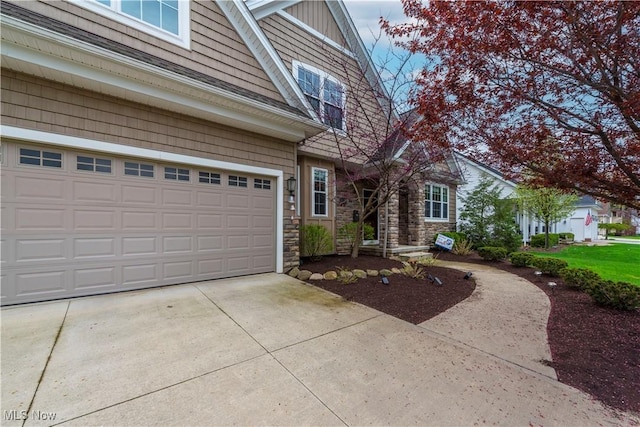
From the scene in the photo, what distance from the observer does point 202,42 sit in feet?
19.2

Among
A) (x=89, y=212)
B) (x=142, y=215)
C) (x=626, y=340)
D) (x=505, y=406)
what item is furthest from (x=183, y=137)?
(x=626, y=340)

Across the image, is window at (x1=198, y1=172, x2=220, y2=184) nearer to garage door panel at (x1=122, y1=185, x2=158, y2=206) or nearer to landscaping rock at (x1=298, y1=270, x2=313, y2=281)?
garage door panel at (x1=122, y1=185, x2=158, y2=206)

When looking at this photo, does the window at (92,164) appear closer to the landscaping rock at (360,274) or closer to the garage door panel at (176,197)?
the garage door panel at (176,197)

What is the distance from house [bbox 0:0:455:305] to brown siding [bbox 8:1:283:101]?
0.02 meters

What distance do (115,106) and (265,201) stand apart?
11.3 feet

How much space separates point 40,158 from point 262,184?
3.93 metres

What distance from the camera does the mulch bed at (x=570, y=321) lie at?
2.69 metres

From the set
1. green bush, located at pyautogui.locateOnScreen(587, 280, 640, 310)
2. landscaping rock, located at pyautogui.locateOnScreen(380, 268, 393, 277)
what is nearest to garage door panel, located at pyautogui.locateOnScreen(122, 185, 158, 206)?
landscaping rock, located at pyautogui.locateOnScreen(380, 268, 393, 277)

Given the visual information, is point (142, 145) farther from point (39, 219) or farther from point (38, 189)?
point (39, 219)

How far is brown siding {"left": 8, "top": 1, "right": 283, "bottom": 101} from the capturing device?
4.56 meters

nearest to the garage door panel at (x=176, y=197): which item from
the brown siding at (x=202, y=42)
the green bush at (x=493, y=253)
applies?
the brown siding at (x=202, y=42)

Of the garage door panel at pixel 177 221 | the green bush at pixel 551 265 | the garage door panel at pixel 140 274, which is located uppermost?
the garage door panel at pixel 177 221

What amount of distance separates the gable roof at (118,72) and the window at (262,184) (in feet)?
4.07

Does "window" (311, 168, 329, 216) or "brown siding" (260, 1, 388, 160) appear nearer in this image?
"brown siding" (260, 1, 388, 160)
